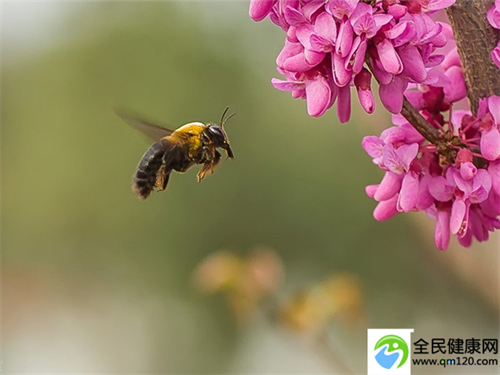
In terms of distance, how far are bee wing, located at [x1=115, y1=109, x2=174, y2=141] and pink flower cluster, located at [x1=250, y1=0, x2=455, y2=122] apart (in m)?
0.34

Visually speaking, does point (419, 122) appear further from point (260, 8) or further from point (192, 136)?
point (192, 136)

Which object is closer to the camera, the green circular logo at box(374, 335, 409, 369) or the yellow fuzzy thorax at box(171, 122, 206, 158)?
the yellow fuzzy thorax at box(171, 122, 206, 158)

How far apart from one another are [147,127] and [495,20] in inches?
21.1

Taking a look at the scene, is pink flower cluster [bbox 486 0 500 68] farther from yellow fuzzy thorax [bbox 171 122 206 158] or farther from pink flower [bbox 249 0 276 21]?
yellow fuzzy thorax [bbox 171 122 206 158]

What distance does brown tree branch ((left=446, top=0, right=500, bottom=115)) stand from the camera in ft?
2.13

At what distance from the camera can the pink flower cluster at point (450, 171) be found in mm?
664

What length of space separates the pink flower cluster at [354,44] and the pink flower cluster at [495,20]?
0.17 ft

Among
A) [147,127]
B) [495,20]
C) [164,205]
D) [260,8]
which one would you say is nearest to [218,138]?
[147,127]

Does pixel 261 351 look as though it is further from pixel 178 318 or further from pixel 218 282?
pixel 218 282

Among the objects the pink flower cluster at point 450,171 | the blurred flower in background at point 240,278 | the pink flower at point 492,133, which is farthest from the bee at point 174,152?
the blurred flower in background at point 240,278

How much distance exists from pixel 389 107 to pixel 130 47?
182 inches

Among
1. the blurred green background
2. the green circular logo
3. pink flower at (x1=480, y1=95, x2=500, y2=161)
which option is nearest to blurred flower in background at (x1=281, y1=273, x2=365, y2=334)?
the green circular logo

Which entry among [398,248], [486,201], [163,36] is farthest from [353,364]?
[486,201]

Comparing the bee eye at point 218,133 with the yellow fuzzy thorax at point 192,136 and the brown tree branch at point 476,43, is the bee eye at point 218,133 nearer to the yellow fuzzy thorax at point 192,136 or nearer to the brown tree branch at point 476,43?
the yellow fuzzy thorax at point 192,136
